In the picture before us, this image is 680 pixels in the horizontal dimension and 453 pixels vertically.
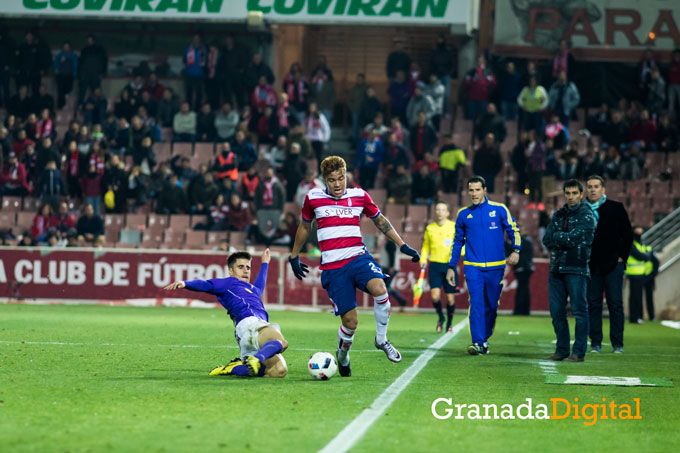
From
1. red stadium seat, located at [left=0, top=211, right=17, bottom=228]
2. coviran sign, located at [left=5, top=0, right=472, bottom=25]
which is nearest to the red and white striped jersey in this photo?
red stadium seat, located at [left=0, top=211, right=17, bottom=228]

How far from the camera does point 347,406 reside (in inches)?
391

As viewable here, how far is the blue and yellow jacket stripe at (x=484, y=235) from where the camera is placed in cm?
1593

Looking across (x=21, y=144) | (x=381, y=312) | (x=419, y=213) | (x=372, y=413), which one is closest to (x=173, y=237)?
(x=21, y=144)

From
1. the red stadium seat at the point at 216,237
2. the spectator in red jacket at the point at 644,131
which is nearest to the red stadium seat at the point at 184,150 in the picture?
the red stadium seat at the point at 216,237

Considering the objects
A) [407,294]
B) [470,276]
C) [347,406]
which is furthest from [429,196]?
[347,406]

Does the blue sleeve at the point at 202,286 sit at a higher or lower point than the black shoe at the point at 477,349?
higher

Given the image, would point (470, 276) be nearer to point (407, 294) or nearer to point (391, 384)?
point (391, 384)

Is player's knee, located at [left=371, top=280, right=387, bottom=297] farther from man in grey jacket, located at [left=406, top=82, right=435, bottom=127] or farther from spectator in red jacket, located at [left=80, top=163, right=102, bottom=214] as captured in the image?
spectator in red jacket, located at [left=80, top=163, right=102, bottom=214]

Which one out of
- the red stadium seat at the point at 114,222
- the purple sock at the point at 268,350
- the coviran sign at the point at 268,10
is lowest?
the red stadium seat at the point at 114,222

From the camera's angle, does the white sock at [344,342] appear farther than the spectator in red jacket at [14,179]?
No

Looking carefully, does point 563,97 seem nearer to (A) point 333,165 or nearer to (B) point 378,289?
(B) point 378,289

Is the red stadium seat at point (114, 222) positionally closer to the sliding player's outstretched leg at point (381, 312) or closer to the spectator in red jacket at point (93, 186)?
the spectator in red jacket at point (93, 186)

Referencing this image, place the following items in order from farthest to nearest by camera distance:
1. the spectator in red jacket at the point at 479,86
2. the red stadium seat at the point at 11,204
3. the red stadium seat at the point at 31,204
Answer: the red stadium seat at the point at 31,204
the red stadium seat at the point at 11,204
the spectator in red jacket at the point at 479,86

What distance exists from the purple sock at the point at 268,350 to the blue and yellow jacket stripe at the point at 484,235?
4290 mm
